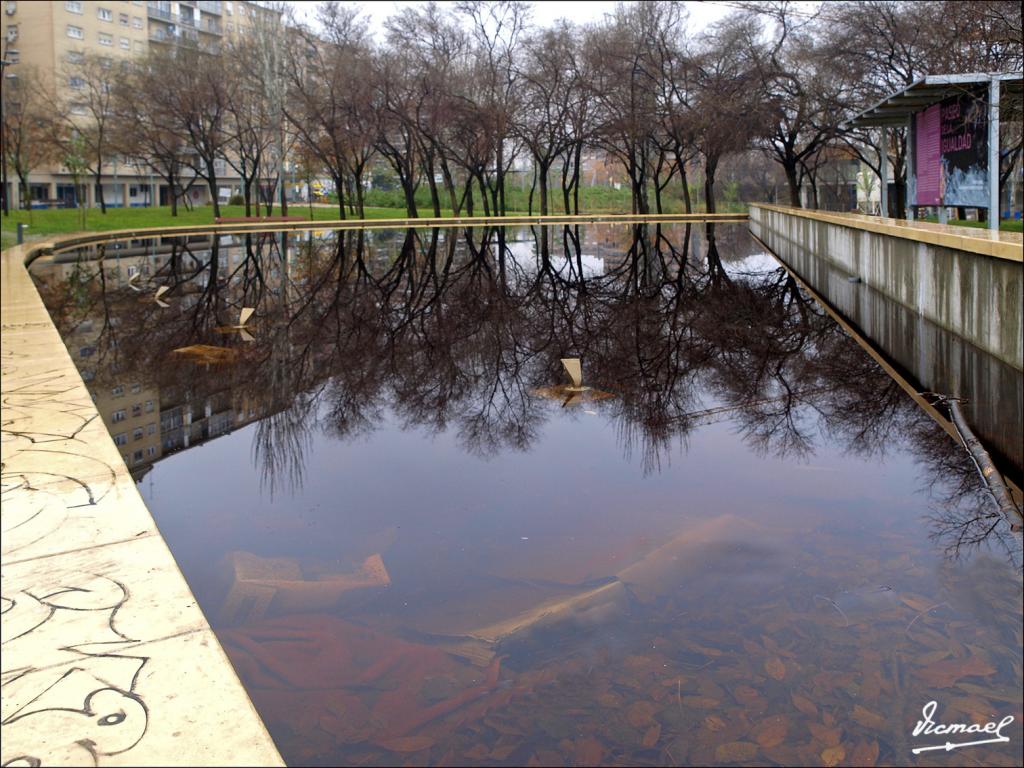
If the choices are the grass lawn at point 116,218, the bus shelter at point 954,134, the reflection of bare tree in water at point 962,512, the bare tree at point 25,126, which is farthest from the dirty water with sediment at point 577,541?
the bare tree at point 25,126

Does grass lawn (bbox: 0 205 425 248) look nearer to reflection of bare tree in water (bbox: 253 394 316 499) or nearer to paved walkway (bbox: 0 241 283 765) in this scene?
reflection of bare tree in water (bbox: 253 394 316 499)

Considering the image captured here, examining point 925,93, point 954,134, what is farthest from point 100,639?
point 954,134

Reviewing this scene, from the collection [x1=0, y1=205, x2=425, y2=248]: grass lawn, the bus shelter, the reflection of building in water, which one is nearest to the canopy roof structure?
the bus shelter

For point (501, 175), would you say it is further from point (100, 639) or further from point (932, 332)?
point (100, 639)

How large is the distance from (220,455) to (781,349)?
697 cm

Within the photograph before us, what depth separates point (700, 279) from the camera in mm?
21406

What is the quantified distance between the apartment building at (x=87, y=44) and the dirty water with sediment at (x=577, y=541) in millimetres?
64382

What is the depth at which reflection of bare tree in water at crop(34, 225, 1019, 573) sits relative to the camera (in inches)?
→ 342

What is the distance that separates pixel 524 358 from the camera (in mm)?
12477

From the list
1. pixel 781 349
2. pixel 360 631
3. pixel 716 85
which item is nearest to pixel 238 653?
pixel 360 631

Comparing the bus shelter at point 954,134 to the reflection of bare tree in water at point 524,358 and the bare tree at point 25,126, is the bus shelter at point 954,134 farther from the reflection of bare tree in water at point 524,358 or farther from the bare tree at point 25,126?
the bare tree at point 25,126

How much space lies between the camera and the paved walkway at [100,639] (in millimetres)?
3477

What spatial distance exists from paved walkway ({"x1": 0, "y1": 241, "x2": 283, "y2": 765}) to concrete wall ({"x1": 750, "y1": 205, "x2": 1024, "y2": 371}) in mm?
7386

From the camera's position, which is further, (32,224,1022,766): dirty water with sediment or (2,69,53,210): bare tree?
(2,69,53,210): bare tree
